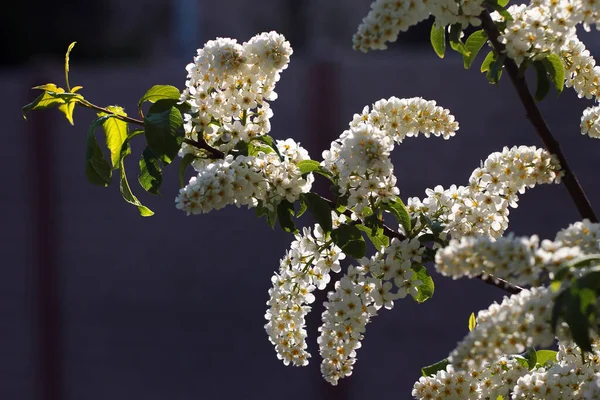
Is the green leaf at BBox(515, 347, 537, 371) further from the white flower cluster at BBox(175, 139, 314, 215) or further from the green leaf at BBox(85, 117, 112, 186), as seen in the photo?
the green leaf at BBox(85, 117, 112, 186)

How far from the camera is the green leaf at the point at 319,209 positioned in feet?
3.29

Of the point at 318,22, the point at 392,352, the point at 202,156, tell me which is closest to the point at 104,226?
the point at 392,352

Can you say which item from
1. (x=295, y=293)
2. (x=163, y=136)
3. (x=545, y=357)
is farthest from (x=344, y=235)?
(x=545, y=357)

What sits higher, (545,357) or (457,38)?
(457,38)

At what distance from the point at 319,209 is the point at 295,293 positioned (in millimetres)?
153

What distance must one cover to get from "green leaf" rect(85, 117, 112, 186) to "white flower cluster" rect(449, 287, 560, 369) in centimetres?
51

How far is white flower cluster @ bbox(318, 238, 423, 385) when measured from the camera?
1.01 m

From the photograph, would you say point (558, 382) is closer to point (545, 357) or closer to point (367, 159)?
point (545, 357)

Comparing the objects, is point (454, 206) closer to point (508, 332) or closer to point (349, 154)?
point (349, 154)

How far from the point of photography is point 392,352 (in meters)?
3.68

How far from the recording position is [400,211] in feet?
3.40

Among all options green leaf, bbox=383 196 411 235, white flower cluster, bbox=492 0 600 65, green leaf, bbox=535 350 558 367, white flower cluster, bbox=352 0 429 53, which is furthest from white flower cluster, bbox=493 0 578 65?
green leaf, bbox=535 350 558 367

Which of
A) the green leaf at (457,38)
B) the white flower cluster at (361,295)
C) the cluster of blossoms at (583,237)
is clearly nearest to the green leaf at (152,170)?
the white flower cluster at (361,295)

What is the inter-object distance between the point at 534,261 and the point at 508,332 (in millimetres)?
Answer: 63
